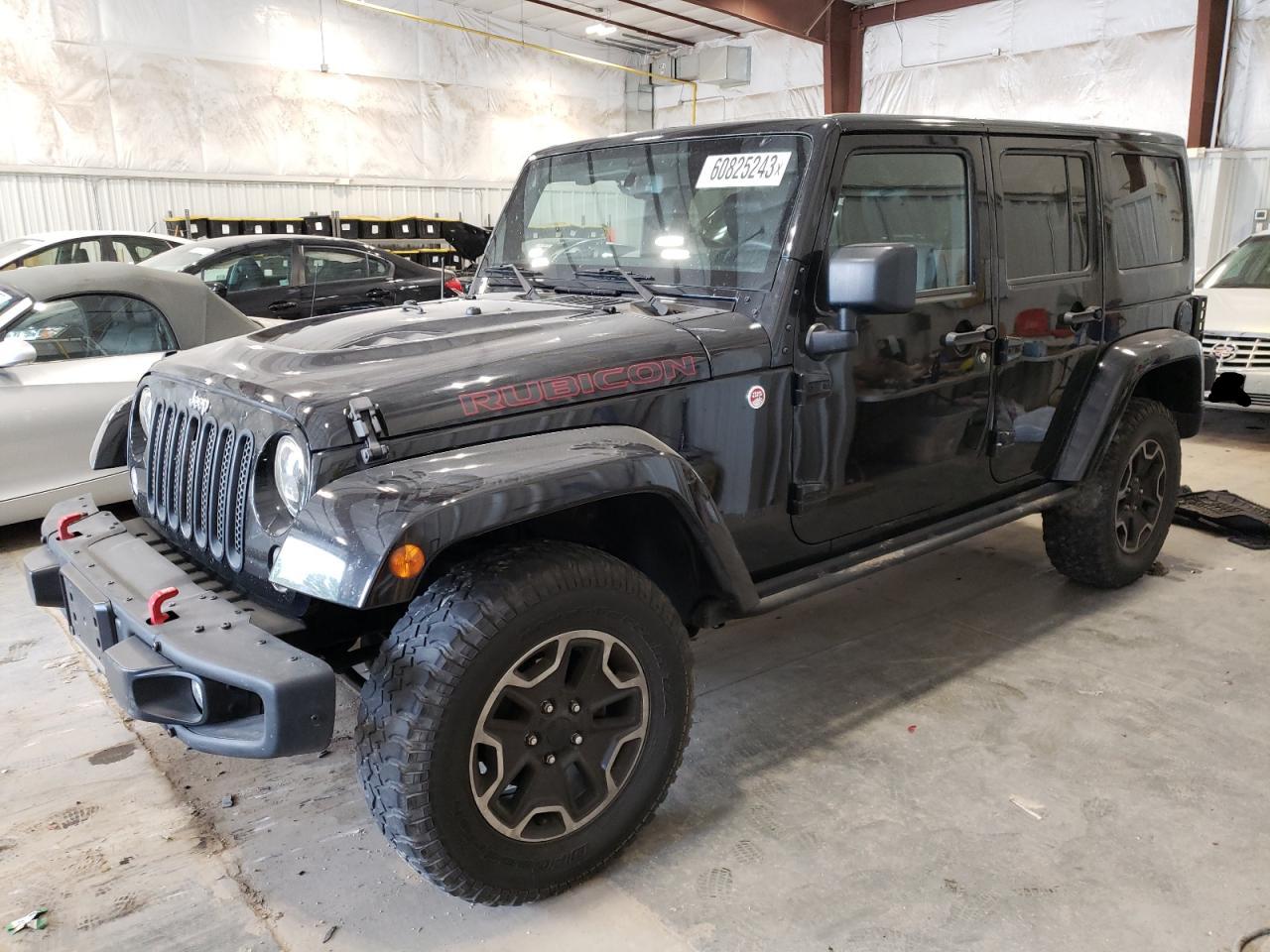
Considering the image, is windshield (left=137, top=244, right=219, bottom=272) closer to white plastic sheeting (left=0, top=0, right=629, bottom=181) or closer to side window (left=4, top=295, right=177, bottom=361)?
side window (left=4, top=295, right=177, bottom=361)

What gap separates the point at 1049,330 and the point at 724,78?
1523 cm

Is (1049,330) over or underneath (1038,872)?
over

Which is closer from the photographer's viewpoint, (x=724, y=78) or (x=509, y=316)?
(x=509, y=316)

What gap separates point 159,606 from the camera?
2.16 meters

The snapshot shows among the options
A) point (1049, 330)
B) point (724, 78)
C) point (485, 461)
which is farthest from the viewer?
point (724, 78)

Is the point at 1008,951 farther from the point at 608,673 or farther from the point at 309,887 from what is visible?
the point at 309,887

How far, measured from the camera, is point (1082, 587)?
439 centimetres

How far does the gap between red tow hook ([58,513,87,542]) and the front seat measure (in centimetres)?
560

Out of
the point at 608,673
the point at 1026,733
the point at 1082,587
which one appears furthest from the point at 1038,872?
the point at 1082,587

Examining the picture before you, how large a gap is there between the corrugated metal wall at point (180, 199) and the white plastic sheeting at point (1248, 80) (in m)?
10.9

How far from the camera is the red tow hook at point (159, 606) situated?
2.14 metres

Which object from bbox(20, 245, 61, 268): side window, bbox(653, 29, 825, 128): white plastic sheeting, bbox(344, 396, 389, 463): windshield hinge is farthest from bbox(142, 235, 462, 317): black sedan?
bbox(653, 29, 825, 128): white plastic sheeting

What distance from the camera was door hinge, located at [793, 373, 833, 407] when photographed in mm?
2799

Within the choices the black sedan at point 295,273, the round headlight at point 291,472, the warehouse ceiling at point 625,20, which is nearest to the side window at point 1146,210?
the round headlight at point 291,472
